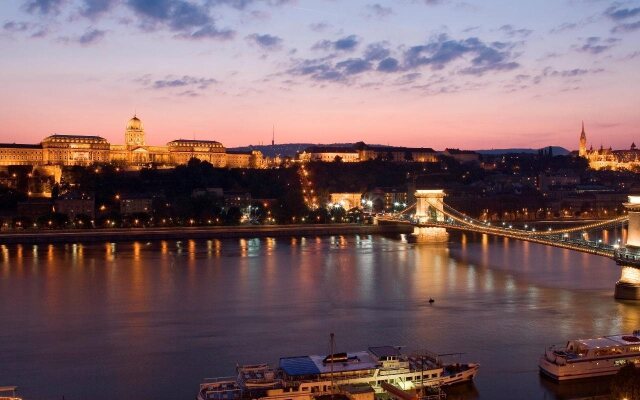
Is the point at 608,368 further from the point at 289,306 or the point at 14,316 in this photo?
the point at 14,316

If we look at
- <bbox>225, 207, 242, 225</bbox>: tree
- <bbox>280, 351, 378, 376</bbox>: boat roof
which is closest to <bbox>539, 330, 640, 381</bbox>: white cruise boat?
<bbox>280, 351, 378, 376</bbox>: boat roof

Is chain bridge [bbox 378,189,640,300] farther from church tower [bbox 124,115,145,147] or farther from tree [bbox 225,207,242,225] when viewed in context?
church tower [bbox 124,115,145,147]

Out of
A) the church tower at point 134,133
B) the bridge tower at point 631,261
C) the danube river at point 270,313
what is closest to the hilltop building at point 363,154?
the church tower at point 134,133

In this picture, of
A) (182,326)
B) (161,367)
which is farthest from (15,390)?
(182,326)

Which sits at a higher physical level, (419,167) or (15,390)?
(419,167)

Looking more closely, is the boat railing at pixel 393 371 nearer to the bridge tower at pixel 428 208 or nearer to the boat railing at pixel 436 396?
the boat railing at pixel 436 396

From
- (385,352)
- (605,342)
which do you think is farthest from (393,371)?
(605,342)
